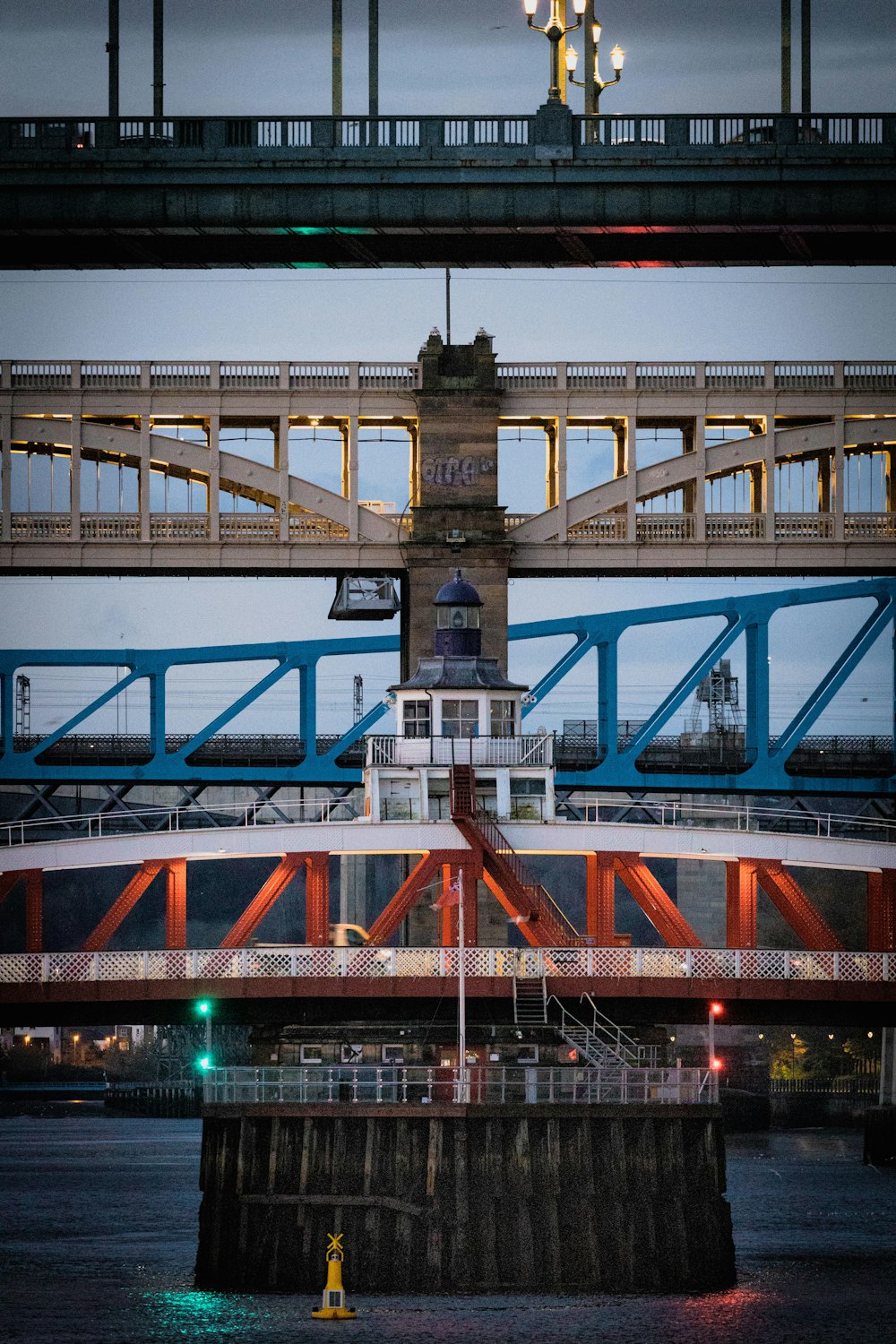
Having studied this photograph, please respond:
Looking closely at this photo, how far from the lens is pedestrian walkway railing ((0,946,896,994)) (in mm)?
76500

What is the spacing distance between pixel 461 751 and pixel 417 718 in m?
2.45

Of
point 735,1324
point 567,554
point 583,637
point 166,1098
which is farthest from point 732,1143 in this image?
point 735,1324

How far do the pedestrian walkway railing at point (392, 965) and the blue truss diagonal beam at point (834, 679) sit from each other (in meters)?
33.9

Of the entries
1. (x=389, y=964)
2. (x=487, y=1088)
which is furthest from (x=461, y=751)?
(x=487, y=1088)

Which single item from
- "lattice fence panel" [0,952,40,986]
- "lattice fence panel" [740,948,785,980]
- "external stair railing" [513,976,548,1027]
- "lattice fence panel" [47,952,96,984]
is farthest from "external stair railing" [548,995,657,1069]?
"lattice fence panel" [0,952,40,986]

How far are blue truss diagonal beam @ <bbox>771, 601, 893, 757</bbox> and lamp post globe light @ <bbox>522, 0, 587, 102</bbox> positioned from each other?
93.0 ft

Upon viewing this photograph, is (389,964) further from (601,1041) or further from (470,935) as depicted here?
(601,1041)

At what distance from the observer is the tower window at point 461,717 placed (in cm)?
8644

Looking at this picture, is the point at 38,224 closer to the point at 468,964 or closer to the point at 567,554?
the point at 567,554

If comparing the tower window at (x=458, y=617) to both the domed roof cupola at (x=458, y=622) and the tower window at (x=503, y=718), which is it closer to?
the domed roof cupola at (x=458, y=622)

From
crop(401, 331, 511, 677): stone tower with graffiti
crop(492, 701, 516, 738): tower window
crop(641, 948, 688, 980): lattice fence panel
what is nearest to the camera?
crop(641, 948, 688, 980): lattice fence panel

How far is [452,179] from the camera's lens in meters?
93.4

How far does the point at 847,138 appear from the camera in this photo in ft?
306

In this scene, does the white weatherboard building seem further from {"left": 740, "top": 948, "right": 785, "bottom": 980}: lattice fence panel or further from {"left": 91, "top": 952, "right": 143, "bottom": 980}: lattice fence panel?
{"left": 91, "top": 952, "right": 143, "bottom": 980}: lattice fence panel
